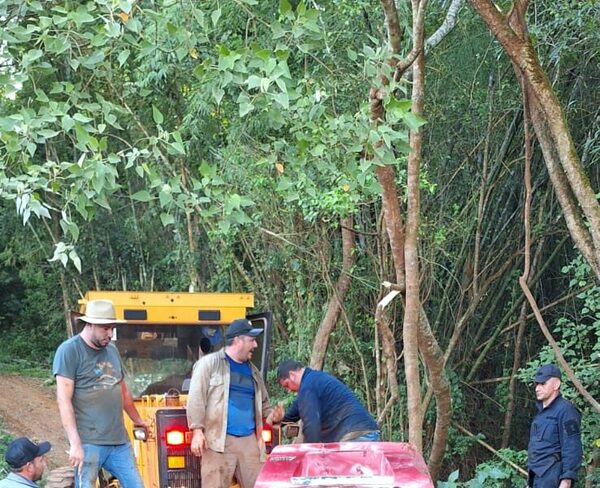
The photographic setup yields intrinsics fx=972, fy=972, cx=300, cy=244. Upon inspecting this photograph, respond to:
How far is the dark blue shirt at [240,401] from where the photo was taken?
22.8 ft

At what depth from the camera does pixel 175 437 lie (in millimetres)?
7086

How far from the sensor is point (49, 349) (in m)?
25.5

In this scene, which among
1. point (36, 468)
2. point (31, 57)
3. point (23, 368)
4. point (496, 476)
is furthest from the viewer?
point (23, 368)

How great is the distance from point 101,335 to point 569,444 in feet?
10.7

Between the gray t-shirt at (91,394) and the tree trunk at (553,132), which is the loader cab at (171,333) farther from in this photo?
the tree trunk at (553,132)

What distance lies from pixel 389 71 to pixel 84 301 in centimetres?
349

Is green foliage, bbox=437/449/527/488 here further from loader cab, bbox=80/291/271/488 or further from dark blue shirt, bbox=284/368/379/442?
loader cab, bbox=80/291/271/488

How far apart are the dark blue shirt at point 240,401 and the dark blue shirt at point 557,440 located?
6.68 ft

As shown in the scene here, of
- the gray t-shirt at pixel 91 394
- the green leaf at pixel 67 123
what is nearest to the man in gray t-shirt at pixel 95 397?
the gray t-shirt at pixel 91 394

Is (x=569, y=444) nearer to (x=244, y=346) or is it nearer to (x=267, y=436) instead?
(x=267, y=436)

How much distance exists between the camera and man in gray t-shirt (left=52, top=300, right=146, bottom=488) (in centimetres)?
637

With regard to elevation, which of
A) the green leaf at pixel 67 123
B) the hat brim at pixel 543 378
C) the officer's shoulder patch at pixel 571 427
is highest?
the green leaf at pixel 67 123

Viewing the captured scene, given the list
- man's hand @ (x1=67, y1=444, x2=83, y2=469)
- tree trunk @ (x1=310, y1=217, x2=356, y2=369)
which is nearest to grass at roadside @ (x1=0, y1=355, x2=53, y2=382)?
tree trunk @ (x1=310, y1=217, x2=356, y2=369)

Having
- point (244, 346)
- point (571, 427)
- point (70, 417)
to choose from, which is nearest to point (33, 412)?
point (244, 346)
